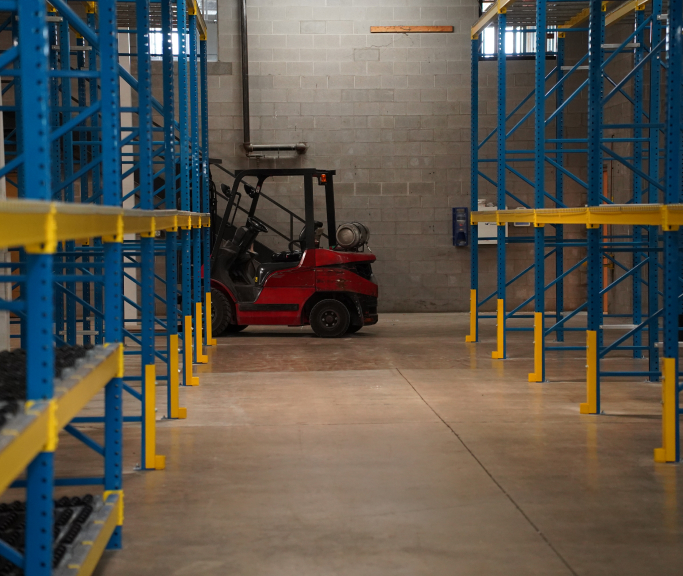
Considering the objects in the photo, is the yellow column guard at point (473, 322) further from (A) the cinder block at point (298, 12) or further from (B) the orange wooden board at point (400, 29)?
(A) the cinder block at point (298, 12)

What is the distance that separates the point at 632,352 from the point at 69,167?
7.21 metres

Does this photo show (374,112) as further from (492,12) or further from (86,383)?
(86,383)

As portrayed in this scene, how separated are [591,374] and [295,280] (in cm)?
578

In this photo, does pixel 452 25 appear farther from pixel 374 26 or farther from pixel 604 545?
pixel 604 545

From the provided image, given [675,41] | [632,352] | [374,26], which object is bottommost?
[632,352]

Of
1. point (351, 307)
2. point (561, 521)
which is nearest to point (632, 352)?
point (351, 307)

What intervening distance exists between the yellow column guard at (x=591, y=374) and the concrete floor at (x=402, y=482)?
163 millimetres

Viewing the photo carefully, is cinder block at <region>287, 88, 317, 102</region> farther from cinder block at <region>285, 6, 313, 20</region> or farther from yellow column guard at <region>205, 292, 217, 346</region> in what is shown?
yellow column guard at <region>205, 292, 217, 346</region>

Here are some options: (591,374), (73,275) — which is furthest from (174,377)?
(591,374)

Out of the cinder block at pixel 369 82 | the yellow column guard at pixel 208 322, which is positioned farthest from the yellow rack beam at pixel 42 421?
the cinder block at pixel 369 82

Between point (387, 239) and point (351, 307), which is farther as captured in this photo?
point (387, 239)

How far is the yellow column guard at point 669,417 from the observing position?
577 cm

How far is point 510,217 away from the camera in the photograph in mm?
9375

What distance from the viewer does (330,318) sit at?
491 inches
